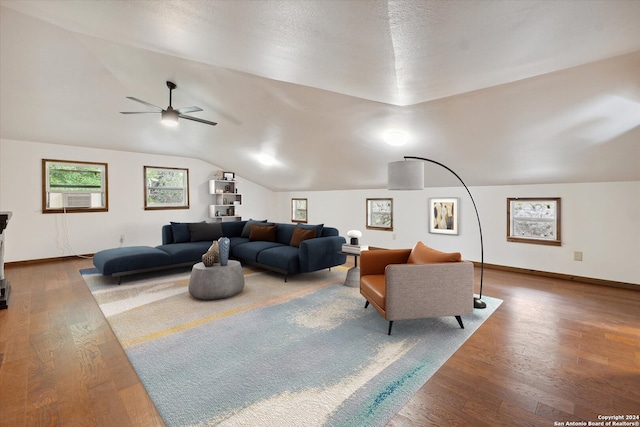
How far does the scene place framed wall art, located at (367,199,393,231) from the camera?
618 cm

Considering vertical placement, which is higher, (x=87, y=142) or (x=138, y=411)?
(x=87, y=142)

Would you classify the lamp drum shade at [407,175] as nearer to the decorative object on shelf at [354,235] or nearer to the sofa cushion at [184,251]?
the decorative object on shelf at [354,235]

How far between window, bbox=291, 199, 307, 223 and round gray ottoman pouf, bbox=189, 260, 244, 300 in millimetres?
4441

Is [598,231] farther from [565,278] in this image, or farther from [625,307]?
[625,307]

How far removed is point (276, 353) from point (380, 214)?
14.8ft

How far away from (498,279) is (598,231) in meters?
1.38

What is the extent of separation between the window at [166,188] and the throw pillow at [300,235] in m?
3.69

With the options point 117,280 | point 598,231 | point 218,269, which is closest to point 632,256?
point 598,231

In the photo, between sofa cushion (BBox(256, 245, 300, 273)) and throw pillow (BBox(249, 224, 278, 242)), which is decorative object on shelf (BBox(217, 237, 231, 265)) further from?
throw pillow (BBox(249, 224, 278, 242))

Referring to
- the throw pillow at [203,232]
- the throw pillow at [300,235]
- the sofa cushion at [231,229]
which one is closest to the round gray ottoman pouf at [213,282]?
the throw pillow at [300,235]

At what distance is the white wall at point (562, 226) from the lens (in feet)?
12.5

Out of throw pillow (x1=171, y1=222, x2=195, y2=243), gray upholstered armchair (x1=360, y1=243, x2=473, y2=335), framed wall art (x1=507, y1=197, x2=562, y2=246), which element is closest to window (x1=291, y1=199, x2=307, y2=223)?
throw pillow (x1=171, y1=222, x2=195, y2=243)

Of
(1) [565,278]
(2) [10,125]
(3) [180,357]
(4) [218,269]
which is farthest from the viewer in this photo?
(2) [10,125]

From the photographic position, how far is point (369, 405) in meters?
1.74
